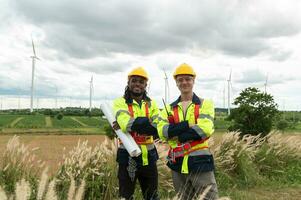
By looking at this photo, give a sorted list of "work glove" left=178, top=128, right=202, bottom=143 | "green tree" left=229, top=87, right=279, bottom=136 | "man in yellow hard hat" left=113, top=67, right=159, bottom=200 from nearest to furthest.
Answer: "work glove" left=178, top=128, right=202, bottom=143, "man in yellow hard hat" left=113, top=67, right=159, bottom=200, "green tree" left=229, top=87, right=279, bottom=136

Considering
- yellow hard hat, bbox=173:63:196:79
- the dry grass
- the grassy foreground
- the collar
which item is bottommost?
the dry grass

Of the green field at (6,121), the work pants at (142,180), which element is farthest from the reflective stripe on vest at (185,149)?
the green field at (6,121)

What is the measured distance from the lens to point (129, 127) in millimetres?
4688

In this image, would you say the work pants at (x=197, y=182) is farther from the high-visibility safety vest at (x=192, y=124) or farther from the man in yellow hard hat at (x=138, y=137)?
the man in yellow hard hat at (x=138, y=137)

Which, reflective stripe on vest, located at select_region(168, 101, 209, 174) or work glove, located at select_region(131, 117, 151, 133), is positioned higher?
work glove, located at select_region(131, 117, 151, 133)

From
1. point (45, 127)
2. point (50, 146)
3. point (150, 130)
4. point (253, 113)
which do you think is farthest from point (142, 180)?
point (45, 127)

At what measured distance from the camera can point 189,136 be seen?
424 centimetres

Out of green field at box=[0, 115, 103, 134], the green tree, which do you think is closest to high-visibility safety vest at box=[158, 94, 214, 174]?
the green tree

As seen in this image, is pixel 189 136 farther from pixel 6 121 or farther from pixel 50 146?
pixel 6 121

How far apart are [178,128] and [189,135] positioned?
0.15m

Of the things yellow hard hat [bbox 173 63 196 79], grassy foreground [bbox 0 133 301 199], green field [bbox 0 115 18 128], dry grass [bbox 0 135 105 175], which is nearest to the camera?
yellow hard hat [bbox 173 63 196 79]

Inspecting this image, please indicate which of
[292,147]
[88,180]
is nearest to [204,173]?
[88,180]

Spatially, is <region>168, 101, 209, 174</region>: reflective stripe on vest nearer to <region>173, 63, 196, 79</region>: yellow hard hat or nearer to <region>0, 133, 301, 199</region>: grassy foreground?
<region>173, 63, 196, 79</region>: yellow hard hat

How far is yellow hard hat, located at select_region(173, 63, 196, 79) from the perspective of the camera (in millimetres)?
4480
